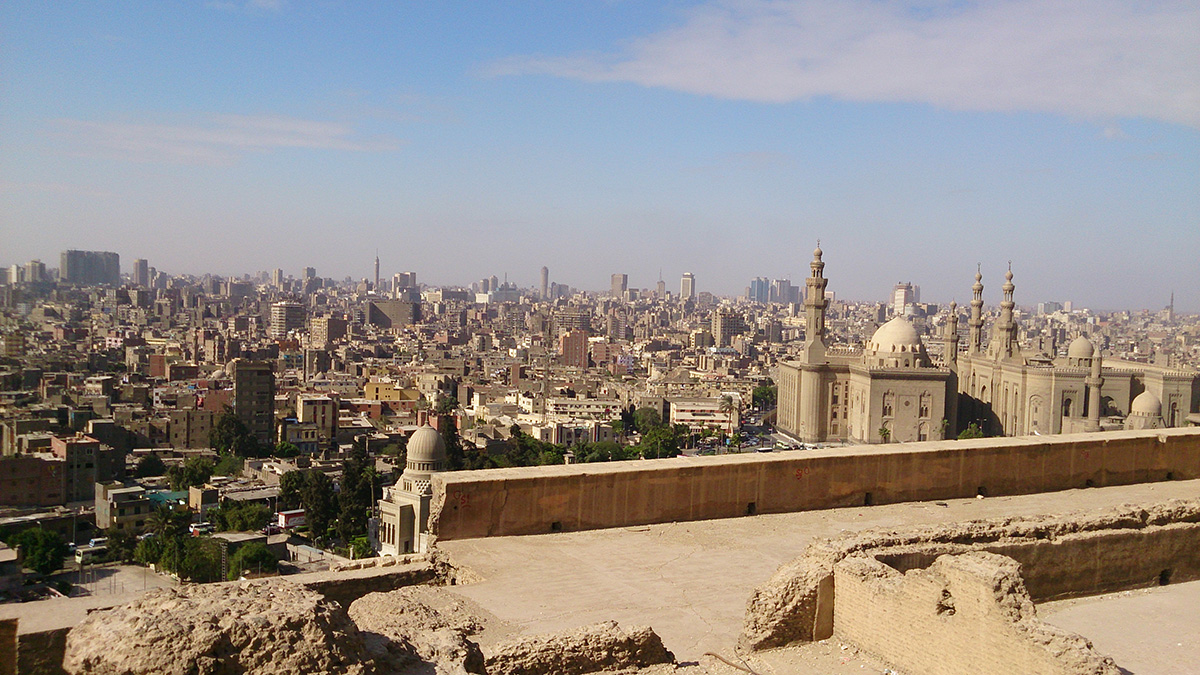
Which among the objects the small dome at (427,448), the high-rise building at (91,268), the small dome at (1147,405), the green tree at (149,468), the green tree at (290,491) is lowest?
the green tree at (149,468)

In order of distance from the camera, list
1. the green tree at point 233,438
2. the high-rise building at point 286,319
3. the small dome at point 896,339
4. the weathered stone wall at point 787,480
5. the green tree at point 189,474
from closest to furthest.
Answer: the weathered stone wall at point 787,480
the green tree at point 189,474
the small dome at point 896,339
the green tree at point 233,438
the high-rise building at point 286,319

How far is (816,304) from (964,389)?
23.7ft

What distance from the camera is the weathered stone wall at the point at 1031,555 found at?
329cm

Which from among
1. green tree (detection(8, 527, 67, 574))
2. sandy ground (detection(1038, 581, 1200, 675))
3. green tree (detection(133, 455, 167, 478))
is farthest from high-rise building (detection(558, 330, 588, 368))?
sandy ground (detection(1038, 581, 1200, 675))

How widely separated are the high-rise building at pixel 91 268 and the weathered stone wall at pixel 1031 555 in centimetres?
6100

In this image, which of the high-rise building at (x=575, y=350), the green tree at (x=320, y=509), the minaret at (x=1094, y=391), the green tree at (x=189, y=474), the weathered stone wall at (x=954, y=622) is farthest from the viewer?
the high-rise building at (x=575, y=350)

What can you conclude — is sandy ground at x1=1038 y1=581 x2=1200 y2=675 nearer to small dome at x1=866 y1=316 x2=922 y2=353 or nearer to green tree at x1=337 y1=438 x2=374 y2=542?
green tree at x1=337 y1=438 x2=374 y2=542

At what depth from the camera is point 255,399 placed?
39.2m

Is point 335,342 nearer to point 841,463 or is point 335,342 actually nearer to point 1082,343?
point 1082,343

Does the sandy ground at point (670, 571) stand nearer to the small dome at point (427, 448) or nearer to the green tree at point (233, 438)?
the small dome at point (427, 448)

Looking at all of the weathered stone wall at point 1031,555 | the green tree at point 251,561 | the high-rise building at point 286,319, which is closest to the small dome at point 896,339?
the green tree at point 251,561

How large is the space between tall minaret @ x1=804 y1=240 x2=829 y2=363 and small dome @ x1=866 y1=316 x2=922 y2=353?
5.73ft

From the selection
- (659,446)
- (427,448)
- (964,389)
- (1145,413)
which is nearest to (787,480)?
(427,448)

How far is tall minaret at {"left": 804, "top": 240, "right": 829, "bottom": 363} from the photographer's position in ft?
109
